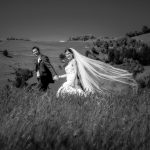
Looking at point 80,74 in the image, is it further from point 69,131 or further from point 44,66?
point 69,131

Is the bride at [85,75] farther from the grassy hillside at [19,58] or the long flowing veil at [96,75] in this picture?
the grassy hillside at [19,58]

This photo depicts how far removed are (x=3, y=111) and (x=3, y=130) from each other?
101 centimetres

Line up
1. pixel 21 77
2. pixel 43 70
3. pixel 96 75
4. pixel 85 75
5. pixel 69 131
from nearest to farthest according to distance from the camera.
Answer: pixel 69 131 < pixel 85 75 < pixel 96 75 < pixel 43 70 < pixel 21 77

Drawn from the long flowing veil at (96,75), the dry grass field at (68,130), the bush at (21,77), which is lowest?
the bush at (21,77)

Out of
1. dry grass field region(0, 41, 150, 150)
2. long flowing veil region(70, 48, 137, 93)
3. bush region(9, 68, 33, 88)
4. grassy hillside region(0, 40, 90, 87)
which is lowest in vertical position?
bush region(9, 68, 33, 88)

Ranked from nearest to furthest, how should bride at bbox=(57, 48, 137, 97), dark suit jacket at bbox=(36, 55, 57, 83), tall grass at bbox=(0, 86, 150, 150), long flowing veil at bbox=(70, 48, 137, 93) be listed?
tall grass at bbox=(0, 86, 150, 150), bride at bbox=(57, 48, 137, 97), long flowing veil at bbox=(70, 48, 137, 93), dark suit jacket at bbox=(36, 55, 57, 83)

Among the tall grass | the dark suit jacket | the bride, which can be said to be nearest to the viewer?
the tall grass

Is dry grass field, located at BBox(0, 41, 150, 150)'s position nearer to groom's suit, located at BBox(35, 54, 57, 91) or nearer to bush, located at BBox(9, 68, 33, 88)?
groom's suit, located at BBox(35, 54, 57, 91)

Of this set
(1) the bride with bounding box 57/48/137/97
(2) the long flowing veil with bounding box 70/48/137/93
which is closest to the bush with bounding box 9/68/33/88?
(2) the long flowing veil with bounding box 70/48/137/93

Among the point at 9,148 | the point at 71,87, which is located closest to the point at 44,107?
the point at 9,148

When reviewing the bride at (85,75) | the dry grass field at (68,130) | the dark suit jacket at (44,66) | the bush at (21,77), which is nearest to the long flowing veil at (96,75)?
the bride at (85,75)

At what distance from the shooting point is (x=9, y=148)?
2213 millimetres

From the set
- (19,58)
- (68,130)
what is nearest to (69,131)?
(68,130)

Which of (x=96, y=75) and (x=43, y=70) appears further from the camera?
(x=43, y=70)
